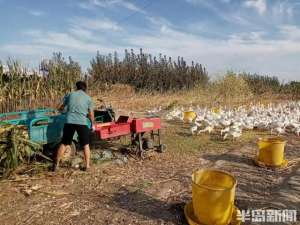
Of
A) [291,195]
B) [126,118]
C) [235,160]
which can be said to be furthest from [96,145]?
[291,195]

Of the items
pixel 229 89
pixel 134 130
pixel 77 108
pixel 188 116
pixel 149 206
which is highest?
pixel 229 89

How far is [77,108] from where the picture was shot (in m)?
5.98

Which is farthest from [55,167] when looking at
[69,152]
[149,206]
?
[149,206]

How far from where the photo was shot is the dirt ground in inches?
170

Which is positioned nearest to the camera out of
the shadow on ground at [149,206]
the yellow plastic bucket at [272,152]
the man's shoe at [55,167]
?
the shadow on ground at [149,206]

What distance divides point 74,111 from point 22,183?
5.06 feet

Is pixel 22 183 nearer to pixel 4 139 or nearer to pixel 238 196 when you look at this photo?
pixel 4 139

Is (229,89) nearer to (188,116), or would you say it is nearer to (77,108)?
(188,116)

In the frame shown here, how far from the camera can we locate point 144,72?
77.7 ft

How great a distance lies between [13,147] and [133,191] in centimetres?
209

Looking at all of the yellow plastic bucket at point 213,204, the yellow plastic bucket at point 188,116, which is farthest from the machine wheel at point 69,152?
the yellow plastic bucket at point 188,116

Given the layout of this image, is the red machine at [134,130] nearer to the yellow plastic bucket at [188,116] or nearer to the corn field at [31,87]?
the corn field at [31,87]

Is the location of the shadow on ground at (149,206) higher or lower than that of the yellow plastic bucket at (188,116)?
lower

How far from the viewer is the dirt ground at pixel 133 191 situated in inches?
170
